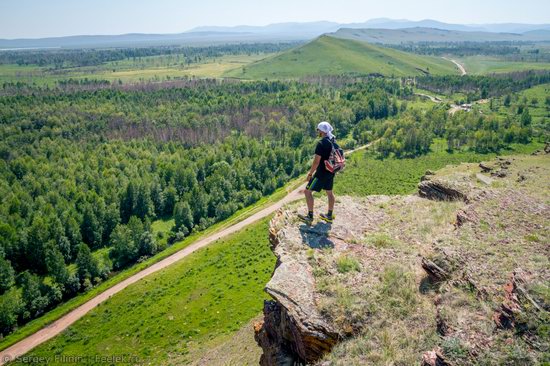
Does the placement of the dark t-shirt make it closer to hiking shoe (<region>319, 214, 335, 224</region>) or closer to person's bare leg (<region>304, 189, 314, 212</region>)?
person's bare leg (<region>304, 189, 314, 212</region>)

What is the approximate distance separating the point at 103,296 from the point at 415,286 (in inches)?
2319

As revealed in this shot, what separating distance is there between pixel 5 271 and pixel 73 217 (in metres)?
16.7

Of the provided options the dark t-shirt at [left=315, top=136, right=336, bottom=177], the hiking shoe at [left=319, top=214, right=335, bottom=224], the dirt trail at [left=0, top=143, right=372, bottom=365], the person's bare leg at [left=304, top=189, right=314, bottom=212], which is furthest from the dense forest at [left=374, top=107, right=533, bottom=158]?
the dark t-shirt at [left=315, top=136, right=336, bottom=177]

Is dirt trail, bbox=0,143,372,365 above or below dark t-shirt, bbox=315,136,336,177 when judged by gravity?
below

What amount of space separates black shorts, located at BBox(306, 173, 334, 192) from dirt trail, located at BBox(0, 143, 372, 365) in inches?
1064

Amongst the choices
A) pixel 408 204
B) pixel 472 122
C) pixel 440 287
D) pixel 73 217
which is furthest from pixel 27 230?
pixel 472 122

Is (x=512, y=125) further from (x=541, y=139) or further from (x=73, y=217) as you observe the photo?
(x=73, y=217)

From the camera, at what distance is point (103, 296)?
59625mm

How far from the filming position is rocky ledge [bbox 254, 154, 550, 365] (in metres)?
12.3

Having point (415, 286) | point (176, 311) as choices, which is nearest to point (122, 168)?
point (176, 311)

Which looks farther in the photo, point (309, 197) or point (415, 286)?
point (309, 197)

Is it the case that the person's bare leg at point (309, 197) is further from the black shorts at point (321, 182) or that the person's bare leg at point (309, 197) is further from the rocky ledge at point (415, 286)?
the rocky ledge at point (415, 286)

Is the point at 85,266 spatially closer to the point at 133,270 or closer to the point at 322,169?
the point at 133,270

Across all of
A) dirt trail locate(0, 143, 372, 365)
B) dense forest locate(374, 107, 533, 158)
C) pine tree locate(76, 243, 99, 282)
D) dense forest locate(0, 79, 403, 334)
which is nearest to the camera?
dirt trail locate(0, 143, 372, 365)
